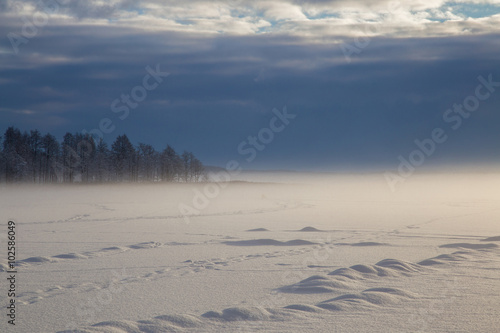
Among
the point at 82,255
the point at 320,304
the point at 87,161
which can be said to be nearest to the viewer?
the point at 320,304

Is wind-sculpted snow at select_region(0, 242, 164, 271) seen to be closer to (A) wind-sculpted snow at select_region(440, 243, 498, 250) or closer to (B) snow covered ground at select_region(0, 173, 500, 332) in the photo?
(B) snow covered ground at select_region(0, 173, 500, 332)

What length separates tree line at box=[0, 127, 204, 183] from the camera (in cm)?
6141

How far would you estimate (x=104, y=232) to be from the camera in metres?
12.3

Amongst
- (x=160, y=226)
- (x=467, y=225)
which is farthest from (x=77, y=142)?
(x=467, y=225)

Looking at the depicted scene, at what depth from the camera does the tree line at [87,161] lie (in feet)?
201

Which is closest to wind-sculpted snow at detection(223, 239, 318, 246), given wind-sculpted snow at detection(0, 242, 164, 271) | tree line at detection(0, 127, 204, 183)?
wind-sculpted snow at detection(0, 242, 164, 271)

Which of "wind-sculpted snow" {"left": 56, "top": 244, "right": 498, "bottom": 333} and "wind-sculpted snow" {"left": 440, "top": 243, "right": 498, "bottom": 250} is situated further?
"wind-sculpted snow" {"left": 440, "top": 243, "right": 498, "bottom": 250}

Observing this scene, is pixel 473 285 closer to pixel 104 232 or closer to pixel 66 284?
pixel 66 284

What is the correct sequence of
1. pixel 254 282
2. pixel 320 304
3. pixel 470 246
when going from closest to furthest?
1. pixel 320 304
2. pixel 254 282
3. pixel 470 246

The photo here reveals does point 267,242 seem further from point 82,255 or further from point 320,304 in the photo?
point 320,304

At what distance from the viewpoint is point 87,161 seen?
225 feet

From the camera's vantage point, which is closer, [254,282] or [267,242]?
[254,282]

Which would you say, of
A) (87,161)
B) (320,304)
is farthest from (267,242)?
(87,161)

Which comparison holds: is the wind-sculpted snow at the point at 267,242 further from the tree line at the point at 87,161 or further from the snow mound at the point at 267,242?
the tree line at the point at 87,161
